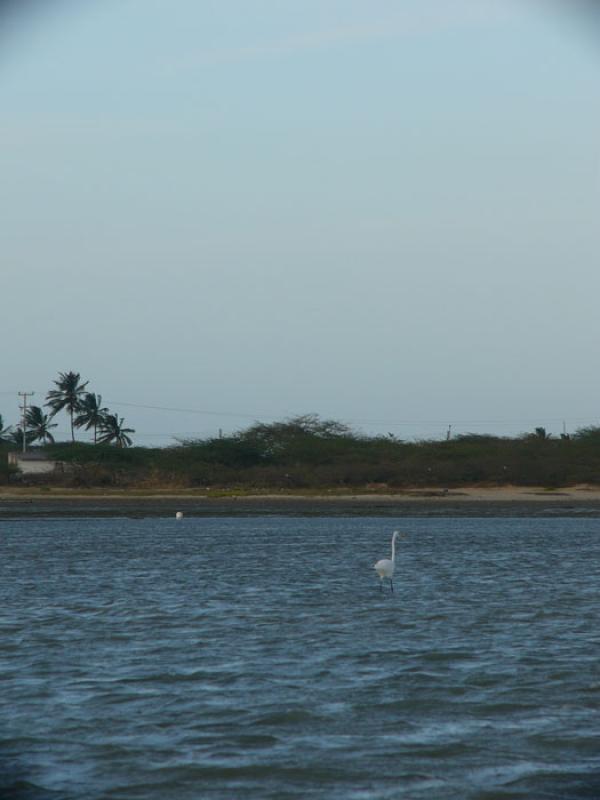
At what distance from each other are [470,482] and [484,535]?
32.2m

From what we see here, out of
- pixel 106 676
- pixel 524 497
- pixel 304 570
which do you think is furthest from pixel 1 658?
pixel 524 497

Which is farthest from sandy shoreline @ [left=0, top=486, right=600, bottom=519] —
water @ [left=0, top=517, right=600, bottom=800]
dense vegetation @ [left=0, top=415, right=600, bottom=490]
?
water @ [left=0, top=517, right=600, bottom=800]

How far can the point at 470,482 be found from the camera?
75.1 metres

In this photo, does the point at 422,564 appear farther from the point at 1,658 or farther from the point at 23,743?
the point at 23,743

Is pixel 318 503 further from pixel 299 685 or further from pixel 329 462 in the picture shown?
pixel 299 685

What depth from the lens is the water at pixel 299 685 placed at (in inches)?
376

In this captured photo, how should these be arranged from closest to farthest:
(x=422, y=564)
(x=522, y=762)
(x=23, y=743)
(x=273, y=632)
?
(x=522, y=762) → (x=23, y=743) → (x=273, y=632) → (x=422, y=564)

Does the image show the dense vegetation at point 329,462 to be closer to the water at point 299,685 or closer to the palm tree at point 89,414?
the palm tree at point 89,414

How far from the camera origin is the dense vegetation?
75125mm

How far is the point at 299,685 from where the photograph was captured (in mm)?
13062

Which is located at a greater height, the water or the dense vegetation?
the dense vegetation

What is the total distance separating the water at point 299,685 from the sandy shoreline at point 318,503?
31.0 meters

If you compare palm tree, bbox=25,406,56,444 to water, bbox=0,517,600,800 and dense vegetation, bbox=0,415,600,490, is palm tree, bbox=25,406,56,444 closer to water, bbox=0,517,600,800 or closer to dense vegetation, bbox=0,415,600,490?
dense vegetation, bbox=0,415,600,490

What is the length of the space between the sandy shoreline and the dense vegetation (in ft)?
7.28
